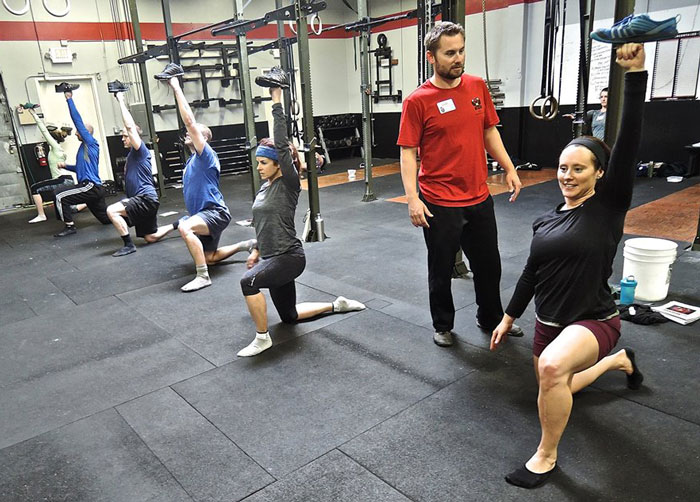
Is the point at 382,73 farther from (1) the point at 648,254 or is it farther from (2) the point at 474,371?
(2) the point at 474,371

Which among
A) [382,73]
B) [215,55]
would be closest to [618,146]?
[215,55]

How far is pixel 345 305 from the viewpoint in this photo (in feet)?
11.2

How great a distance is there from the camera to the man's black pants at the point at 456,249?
270 cm

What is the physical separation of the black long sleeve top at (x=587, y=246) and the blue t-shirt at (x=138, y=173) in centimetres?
431

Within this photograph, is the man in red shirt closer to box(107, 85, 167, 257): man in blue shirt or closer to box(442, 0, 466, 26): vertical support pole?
box(442, 0, 466, 26): vertical support pole

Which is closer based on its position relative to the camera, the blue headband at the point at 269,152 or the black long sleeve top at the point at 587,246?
the black long sleeve top at the point at 587,246

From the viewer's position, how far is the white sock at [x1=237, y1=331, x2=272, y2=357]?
2.92 m

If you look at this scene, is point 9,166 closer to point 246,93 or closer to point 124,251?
Result: point 124,251

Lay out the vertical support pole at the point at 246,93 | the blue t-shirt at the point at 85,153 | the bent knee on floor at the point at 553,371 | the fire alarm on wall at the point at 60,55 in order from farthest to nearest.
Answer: the fire alarm on wall at the point at 60,55
the blue t-shirt at the point at 85,153
the vertical support pole at the point at 246,93
the bent knee on floor at the point at 553,371

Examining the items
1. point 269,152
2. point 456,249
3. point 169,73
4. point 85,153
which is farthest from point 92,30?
point 456,249

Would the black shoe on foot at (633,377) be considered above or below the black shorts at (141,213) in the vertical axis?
below

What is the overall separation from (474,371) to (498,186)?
5.45 meters

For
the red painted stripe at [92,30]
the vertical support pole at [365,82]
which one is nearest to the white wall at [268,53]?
the red painted stripe at [92,30]

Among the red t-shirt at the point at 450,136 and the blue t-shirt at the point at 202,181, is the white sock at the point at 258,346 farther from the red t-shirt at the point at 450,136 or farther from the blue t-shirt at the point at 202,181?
the blue t-shirt at the point at 202,181
